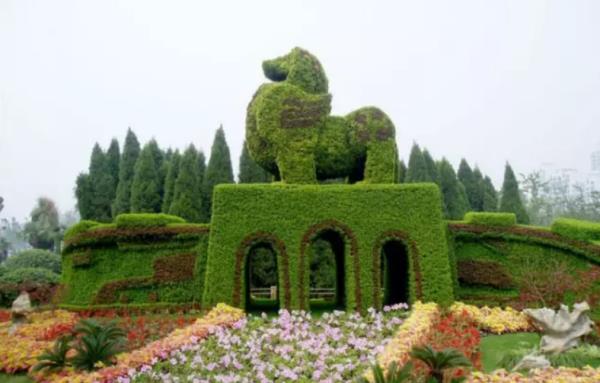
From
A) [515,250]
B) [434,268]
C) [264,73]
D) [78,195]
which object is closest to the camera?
[434,268]

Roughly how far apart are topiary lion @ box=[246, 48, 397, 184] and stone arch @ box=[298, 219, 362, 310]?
145cm

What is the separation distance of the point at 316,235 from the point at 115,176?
19942mm

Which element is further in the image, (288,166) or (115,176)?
(115,176)

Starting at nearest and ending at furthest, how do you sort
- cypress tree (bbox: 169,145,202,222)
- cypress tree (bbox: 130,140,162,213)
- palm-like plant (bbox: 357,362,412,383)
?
1. palm-like plant (bbox: 357,362,412,383)
2. cypress tree (bbox: 169,145,202,222)
3. cypress tree (bbox: 130,140,162,213)

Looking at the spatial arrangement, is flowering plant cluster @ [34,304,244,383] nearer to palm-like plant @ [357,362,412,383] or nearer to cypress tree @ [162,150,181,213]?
palm-like plant @ [357,362,412,383]

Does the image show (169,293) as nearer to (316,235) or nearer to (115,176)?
(316,235)

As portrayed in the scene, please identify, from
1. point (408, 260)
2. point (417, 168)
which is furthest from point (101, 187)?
point (408, 260)

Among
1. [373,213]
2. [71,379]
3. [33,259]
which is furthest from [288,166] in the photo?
[33,259]

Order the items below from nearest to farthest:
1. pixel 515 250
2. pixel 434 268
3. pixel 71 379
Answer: pixel 71 379 < pixel 434 268 < pixel 515 250

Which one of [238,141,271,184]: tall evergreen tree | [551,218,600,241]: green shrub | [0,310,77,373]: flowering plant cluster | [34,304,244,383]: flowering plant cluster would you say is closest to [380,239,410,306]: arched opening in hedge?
[551,218,600,241]: green shrub

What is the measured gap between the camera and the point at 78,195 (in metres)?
28.8

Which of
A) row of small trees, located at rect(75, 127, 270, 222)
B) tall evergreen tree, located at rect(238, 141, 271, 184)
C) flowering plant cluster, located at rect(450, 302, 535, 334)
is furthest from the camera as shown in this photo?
tall evergreen tree, located at rect(238, 141, 271, 184)

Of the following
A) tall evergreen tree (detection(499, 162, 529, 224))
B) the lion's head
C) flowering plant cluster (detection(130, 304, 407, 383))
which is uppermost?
the lion's head

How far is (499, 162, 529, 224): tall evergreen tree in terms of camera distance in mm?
28031
